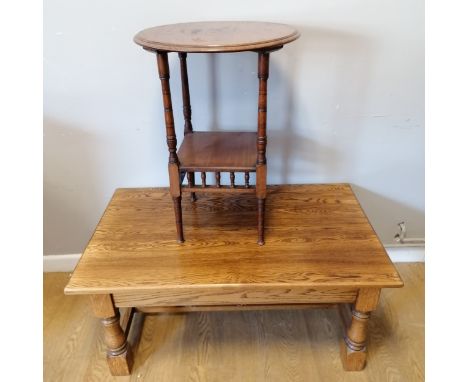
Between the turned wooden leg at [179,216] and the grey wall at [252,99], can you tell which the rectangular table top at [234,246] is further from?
the grey wall at [252,99]

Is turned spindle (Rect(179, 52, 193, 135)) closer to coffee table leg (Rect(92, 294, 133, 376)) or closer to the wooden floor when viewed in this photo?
coffee table leg (Rect(92, 294, 133, 376))

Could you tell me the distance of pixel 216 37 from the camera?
116cm

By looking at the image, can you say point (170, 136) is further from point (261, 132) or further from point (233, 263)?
point (233, 263)

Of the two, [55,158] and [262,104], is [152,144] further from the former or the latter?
[262,104]

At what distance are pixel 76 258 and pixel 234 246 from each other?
3.17ft

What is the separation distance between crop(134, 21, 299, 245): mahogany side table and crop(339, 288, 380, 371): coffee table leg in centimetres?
39

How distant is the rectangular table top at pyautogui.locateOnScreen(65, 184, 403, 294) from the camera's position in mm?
1290

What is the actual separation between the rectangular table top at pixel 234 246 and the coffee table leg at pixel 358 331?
0.07 meters

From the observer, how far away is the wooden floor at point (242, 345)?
4.86 feet

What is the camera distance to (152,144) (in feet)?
5.71

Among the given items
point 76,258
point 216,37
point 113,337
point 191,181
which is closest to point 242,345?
point 113,337

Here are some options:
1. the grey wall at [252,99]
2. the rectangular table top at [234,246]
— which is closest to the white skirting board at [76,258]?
the grey wall at [252,99]

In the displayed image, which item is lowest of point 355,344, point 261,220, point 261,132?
point 355,344

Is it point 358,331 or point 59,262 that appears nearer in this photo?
point 358,331
